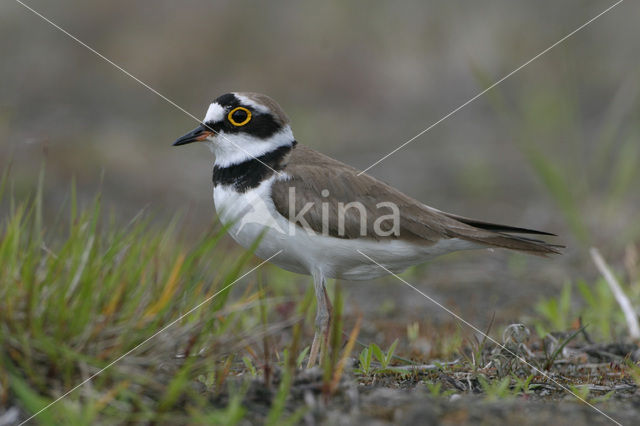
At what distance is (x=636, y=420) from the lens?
2.98 meters

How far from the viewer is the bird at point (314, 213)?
4008 millimetres

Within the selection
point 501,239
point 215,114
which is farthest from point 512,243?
point 215,114

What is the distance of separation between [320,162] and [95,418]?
6.97ft

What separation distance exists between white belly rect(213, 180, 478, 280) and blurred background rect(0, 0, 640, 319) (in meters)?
4.86

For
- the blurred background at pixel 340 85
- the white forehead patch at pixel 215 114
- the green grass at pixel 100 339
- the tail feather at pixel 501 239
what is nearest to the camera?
the green grass at pixel 100 339

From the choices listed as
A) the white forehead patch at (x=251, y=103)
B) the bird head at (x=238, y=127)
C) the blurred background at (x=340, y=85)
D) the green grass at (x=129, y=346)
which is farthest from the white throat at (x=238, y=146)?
the blurred background at (x=340, y=85)

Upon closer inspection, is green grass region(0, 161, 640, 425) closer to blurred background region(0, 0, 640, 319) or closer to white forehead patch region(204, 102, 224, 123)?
white forehead patch region(204, 102, 224, 123)

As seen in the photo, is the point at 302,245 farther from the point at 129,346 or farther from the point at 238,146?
the point at 129,346

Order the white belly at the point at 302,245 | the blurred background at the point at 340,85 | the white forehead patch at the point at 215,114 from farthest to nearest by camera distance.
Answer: the blurred background at the point at 340,85 < the white forehead patch at the point at 215,114 < the white belly at the point at 302,245

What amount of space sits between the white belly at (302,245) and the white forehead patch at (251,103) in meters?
0.51

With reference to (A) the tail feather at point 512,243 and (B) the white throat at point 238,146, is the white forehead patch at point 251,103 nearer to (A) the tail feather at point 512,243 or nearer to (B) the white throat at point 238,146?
(B) the white throat at point 238,146

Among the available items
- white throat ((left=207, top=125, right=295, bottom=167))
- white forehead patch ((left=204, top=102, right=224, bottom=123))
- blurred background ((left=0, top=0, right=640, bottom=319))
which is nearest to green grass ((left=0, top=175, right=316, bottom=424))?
white throat ((left=207, top=125, right=295, bottom=167))

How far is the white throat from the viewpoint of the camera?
169 inches

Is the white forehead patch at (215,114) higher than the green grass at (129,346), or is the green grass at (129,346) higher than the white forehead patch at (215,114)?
the white forehead patch at (215,114)
